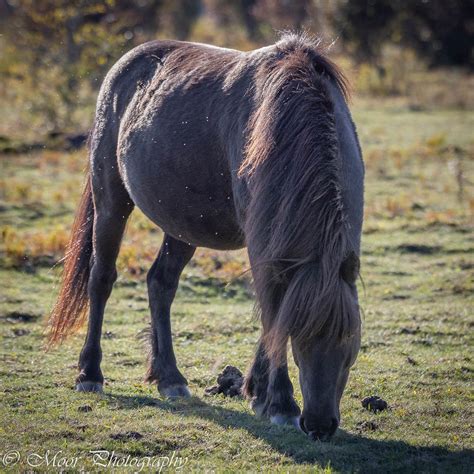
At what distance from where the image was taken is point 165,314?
233 inches

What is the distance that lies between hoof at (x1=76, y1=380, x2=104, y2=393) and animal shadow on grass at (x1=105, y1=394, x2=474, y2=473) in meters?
1.00

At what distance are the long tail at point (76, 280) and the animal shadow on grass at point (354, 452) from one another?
1.66m

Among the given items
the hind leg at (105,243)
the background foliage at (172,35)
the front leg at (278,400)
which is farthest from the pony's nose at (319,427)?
the background foliage at (172,35)

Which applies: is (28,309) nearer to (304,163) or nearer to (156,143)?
(156,143)

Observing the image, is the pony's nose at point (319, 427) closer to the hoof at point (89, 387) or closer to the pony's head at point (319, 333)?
the pony's head at point (319, 333)

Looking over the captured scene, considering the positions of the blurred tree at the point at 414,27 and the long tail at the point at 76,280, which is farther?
the blurred tree at the point at 414,27

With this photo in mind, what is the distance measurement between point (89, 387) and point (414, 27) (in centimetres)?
2272

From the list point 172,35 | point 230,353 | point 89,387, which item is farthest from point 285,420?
point 172,35

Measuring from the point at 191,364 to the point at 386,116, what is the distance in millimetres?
14105

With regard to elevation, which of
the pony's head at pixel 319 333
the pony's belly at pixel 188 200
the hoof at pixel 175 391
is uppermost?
the pony's belly at pixel 188 200

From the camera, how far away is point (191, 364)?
20.2 ft

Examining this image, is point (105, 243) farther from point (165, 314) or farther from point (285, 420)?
point (285, 420)

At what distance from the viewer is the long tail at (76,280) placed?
6055 mm

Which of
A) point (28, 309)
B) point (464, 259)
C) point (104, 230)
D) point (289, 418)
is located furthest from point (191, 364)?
point (464, 259)
